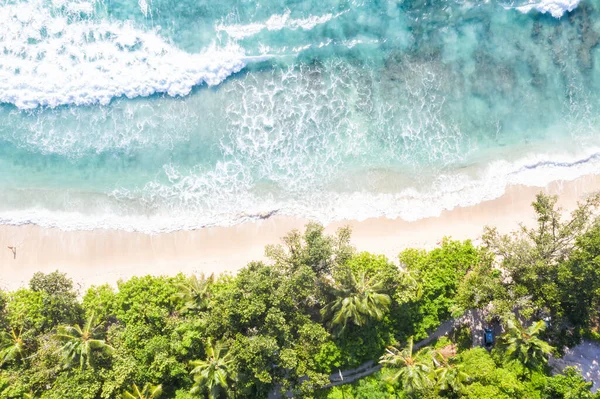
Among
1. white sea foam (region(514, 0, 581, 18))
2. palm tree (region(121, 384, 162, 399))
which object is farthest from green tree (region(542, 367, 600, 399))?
white sea foam (region(514, 0, 581, 18))

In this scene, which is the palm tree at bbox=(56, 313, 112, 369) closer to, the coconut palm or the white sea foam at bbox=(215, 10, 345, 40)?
the coconut palm

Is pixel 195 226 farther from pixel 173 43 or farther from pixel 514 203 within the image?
pixel 514 203

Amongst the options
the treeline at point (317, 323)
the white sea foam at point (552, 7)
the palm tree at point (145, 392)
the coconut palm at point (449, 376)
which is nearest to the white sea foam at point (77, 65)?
the treeline at point (317, 323)

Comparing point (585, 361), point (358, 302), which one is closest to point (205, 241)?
point (358, 302)

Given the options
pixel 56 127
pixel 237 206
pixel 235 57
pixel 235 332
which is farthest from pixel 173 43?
pixel 235 332

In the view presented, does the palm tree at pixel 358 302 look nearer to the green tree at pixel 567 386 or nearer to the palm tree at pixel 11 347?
the green tree at pixel 567 386

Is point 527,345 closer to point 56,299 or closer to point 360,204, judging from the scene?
point 360,204
